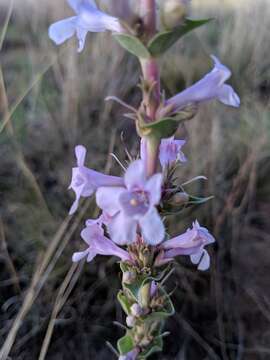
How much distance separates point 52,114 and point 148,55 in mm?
1995

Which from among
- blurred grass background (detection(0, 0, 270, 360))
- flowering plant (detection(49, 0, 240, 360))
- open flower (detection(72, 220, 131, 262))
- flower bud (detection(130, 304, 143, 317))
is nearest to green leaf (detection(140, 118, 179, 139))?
flowering plant (detection(49, 0, 240, 360))

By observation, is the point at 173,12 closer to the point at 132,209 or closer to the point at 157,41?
the point at 157,41

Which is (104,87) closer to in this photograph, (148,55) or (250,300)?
(250,300)

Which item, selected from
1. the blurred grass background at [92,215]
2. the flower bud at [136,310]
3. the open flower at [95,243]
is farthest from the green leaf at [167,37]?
the blurred grass background at [92,215]

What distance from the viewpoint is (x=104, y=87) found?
289 centimetres

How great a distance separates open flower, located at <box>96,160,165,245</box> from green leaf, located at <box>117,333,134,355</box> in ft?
0.98

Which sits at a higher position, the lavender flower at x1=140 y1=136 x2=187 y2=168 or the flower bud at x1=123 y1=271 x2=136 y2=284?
the lavender flower at x1=140 y1=136 x2=187 y2=168

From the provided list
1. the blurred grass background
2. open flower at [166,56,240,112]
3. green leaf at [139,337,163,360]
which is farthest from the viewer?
the blurred grass background

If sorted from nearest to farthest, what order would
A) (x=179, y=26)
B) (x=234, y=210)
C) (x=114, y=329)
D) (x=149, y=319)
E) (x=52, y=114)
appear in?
(x=179, y=26), (x=149, y=319), (x=114, y=329), (x=234, y=210), (x=52, y=114)

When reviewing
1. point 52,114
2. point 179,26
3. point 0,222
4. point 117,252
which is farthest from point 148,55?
point 52,114

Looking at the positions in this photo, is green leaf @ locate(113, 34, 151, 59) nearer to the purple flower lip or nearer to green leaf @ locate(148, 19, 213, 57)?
green leaf @ locate(148, 19, 213, 57)

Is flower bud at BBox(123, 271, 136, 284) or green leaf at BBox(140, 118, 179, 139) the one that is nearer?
green leaf at BBox(140, 118, 179, 139)

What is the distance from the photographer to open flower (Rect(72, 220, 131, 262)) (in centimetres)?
90

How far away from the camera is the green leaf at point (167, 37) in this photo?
0.69 meters
